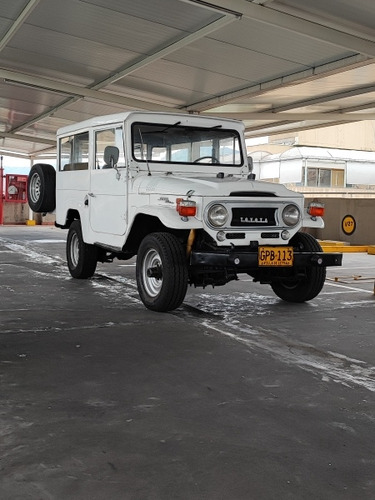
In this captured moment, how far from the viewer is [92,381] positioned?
12.7 ft

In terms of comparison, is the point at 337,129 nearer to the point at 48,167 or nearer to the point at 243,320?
the point at 48,167

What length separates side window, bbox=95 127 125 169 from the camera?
697cm

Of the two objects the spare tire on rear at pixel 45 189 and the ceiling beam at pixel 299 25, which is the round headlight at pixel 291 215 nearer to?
the ceiling beam at pixel 299 25

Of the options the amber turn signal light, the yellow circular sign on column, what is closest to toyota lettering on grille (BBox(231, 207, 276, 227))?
the amber turn signal light

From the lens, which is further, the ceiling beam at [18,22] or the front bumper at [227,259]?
the ceiling beam at [18,22]

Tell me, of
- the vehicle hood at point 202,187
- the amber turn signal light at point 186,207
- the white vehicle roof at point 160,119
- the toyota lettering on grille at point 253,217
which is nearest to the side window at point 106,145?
the white vehicle roof at point 160,119

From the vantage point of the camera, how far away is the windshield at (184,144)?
6957 mm

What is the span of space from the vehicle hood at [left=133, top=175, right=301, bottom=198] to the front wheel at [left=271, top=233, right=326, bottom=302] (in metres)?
0.57

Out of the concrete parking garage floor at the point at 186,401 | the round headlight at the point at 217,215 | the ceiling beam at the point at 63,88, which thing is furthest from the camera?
the ceiling beam at the point at 63,88

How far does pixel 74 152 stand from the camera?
26.8ft

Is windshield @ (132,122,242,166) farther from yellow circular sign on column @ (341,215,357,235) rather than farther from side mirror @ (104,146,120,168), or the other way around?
yellow circular sign on column @ (341,215,357,235)

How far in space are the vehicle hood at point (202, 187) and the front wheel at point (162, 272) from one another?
0.50 meters

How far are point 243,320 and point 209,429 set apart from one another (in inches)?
114

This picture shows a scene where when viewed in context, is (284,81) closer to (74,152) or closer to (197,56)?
(197,56)
